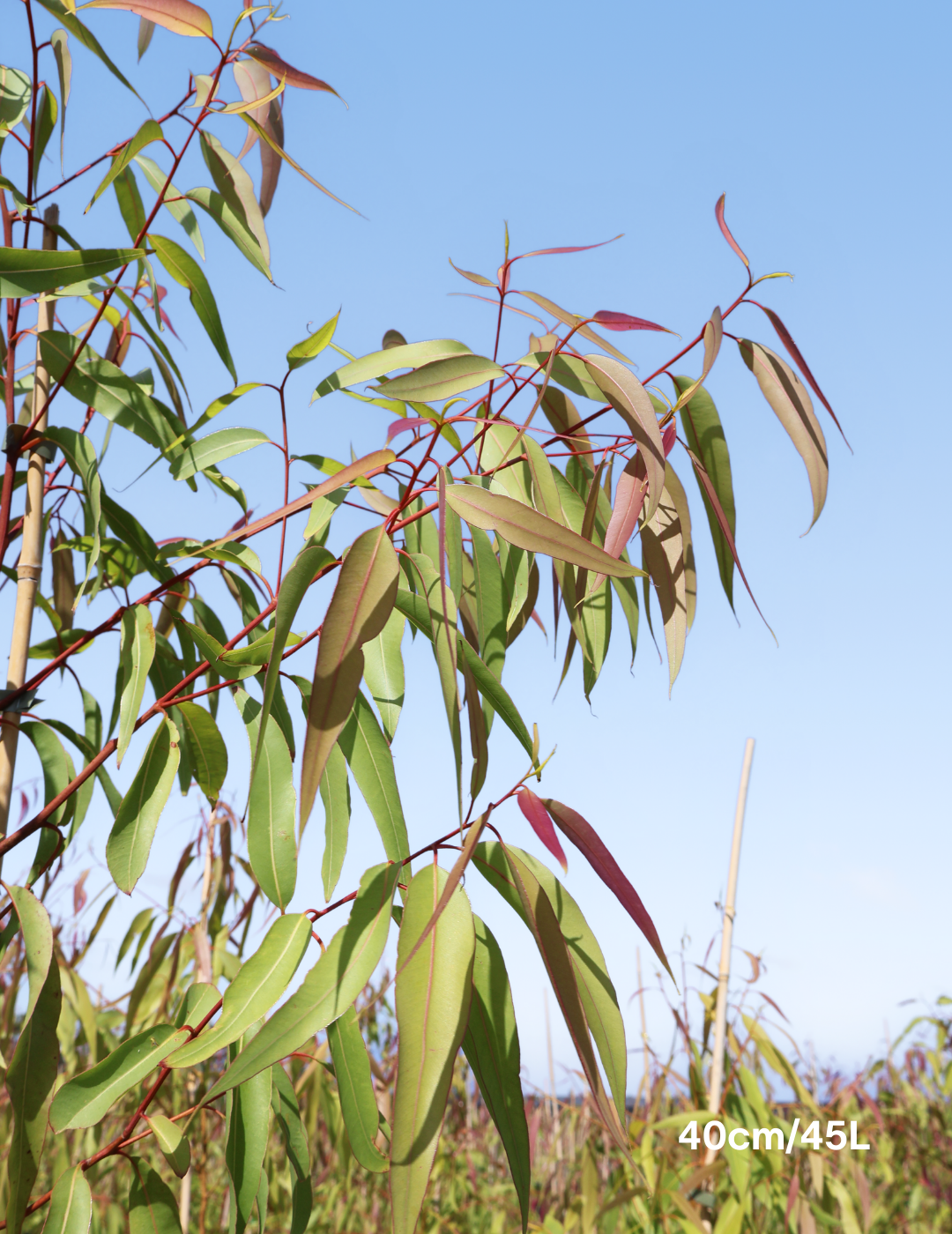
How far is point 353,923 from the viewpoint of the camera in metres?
0.53

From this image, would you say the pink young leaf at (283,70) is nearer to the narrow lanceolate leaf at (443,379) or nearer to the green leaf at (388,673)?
the narrow lanceolate leaf at (443,379)

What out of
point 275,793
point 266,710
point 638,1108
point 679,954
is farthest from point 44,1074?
point 638,1108

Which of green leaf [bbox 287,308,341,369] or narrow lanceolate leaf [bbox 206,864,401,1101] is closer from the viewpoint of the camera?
narrow lanceolate leaf [bbox 206,864,401,1101]

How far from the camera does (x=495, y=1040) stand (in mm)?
560

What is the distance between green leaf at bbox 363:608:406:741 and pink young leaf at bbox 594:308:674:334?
0.24m

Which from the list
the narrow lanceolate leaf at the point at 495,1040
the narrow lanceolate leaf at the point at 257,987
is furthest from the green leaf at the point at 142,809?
the narrow lanceolate leaf at the point at 495,1040

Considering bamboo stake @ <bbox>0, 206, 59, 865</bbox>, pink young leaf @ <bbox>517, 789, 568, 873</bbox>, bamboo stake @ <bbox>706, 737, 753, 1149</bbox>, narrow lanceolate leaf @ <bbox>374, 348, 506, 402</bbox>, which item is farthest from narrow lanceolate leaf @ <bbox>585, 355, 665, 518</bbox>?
bamboo stake @ <bbox>706, 737, 753, 1149</bbox>

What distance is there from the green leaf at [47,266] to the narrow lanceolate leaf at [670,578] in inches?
14.5

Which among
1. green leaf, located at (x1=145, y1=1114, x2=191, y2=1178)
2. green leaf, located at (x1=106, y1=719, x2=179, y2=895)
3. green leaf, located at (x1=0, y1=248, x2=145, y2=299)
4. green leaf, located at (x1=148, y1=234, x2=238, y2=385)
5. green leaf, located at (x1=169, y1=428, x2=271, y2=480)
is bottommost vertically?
green leaf, located at (x1=145, y1=1114, x2=191, y2=1178)

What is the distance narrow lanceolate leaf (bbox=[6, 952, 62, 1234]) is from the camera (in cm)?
58

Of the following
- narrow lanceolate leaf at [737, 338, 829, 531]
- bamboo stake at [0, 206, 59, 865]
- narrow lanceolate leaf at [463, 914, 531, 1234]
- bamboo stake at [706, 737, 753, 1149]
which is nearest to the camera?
narrow lanceolate leaf at [463, 914, 531, 1234]

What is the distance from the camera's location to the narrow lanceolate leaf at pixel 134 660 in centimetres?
65

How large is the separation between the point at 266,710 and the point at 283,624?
0.15 feet

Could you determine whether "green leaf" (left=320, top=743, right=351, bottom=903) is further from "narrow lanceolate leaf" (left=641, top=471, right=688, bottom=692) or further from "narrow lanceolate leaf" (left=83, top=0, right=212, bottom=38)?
"narrow lanceolate leaf" (left=83, top=0, right=212, bottom=38)
